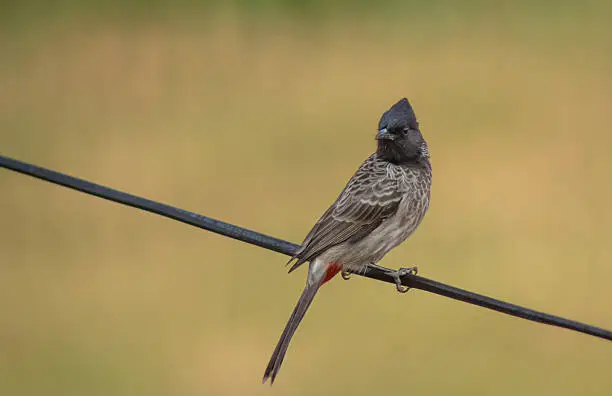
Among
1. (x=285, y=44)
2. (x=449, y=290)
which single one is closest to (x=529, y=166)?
(x=285, y=44)

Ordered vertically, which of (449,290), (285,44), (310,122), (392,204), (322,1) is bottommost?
(449,290)

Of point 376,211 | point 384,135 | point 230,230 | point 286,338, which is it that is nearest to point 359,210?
point 376,211

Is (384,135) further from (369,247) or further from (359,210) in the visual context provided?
(369,247)

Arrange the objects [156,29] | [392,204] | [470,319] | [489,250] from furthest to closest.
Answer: [156,29]
[489,250]
[470,319]
[392,204]

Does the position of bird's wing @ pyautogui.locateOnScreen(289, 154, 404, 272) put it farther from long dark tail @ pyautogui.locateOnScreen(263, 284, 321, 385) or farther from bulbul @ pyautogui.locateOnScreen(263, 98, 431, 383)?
long dark tail @ pyautogui.locateOnScreen(263, 284, 321, 385)

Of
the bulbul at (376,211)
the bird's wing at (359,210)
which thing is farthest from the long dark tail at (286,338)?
the bird's wing at (359,210)

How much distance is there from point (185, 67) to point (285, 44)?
0.88 metres

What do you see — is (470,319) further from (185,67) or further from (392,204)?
(185,67)

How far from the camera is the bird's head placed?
4.98 m

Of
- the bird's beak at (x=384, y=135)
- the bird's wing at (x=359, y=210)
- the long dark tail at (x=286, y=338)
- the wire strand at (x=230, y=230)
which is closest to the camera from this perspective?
the wire strand at (x=230, y=230)

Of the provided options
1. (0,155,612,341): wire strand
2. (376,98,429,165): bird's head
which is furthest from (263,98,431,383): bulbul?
(0,155,612,341): wire strand

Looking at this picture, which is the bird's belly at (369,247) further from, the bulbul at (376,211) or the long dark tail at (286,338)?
the long dark tail at (286,338)

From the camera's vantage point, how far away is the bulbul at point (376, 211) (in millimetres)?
4809

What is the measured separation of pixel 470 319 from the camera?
7.45 metres
